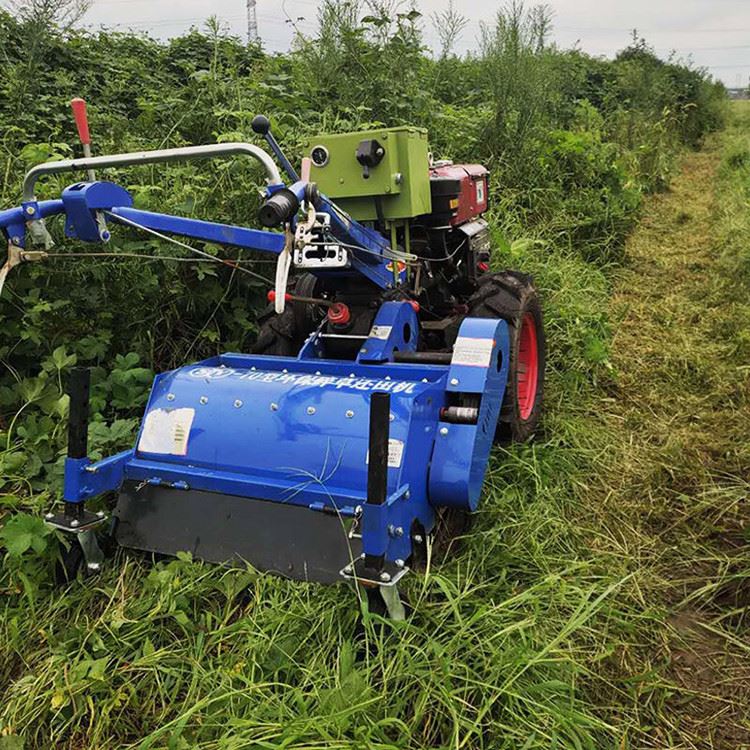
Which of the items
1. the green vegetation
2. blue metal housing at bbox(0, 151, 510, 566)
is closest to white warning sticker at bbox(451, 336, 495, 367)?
blue metal housing at bbox(0, 151, 510, 566)

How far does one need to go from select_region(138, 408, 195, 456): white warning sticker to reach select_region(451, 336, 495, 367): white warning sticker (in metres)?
1.05

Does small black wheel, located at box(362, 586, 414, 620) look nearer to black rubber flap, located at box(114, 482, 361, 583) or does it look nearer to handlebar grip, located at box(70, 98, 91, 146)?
black rubber flap, located at box(114, 482, 361, 583)

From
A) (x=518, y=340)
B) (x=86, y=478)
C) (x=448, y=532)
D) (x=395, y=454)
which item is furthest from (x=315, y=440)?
(x=518, y=340)

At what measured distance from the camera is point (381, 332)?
304 cm

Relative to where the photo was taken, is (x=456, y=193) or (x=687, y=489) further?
(x=456, y=193)

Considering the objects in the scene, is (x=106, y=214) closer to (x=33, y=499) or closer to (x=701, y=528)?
(x=33, y=499)

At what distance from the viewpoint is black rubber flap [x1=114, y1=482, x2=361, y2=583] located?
2301mm

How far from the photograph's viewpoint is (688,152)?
16.2 metres

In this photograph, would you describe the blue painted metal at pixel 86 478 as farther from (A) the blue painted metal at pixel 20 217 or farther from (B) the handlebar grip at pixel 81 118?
(B) the handlebar grip at pixel 81 118

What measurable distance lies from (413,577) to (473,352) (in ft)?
2.89

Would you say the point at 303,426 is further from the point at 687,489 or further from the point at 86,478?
the point at 687,489

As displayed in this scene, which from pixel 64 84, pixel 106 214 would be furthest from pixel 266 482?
pixel 64 84

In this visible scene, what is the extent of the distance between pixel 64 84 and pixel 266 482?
5626mm

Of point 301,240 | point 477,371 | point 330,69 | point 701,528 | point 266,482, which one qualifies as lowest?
point 701,528
